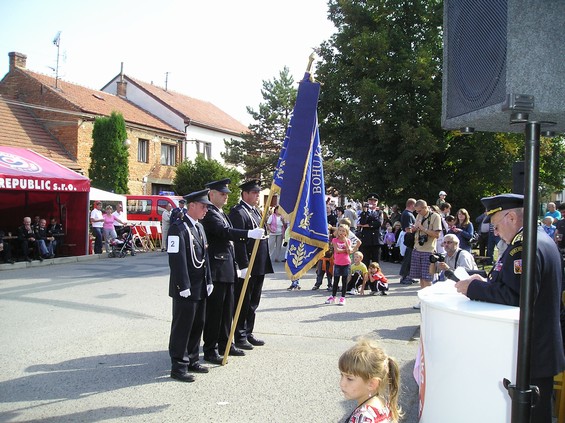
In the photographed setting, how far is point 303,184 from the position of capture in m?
6.18

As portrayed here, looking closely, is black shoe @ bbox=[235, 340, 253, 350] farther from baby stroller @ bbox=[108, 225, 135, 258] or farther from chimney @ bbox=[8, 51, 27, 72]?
chimney @ bbox=[8, 51, 27, 72]

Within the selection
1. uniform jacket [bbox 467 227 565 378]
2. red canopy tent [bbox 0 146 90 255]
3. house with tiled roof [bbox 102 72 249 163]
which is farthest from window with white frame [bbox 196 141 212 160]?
uniform jacket [bbox 467 227 565 378]

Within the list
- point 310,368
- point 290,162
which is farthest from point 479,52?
point 310,368

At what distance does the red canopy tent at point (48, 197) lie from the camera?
15.7 meters

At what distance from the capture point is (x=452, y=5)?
2.96 m

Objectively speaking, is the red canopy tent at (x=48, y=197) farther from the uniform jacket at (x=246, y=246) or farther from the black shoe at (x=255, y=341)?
the black shoe at (x=255, y=341)

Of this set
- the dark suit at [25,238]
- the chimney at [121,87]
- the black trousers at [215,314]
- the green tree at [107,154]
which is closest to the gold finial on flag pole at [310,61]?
the black trousers at [215,314]

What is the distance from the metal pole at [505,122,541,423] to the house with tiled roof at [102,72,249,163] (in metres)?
36.6

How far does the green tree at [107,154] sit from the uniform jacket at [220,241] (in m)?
23.3

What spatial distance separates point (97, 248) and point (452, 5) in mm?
17914

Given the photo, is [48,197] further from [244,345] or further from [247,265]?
[244,345]

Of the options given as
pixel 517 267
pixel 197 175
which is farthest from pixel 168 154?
pixel 517 267

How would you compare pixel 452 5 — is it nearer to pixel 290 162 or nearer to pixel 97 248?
pixel 290 162

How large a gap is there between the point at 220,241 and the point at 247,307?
110cm
